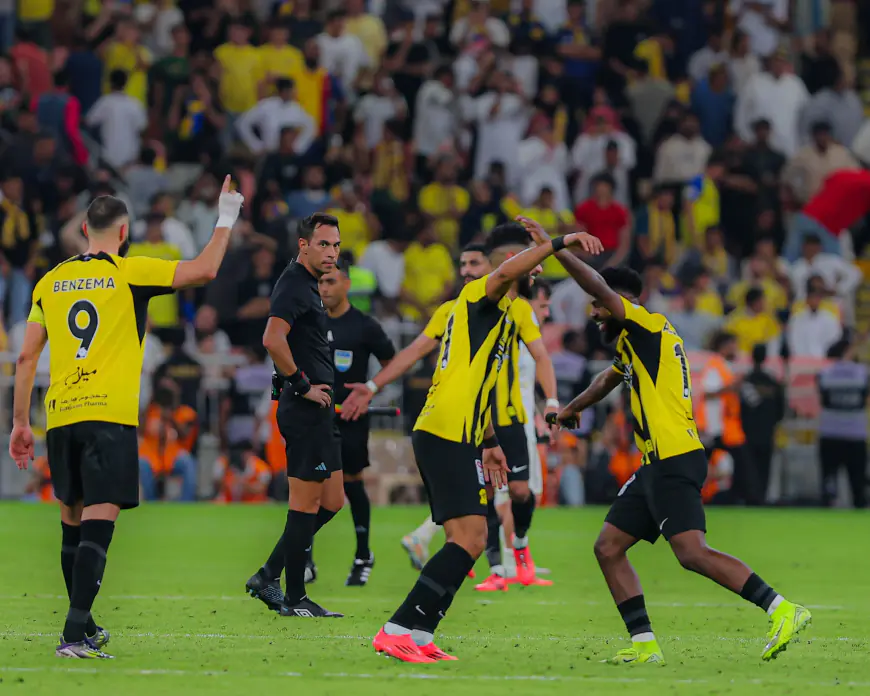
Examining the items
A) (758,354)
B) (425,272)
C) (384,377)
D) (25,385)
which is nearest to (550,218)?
(425,272)

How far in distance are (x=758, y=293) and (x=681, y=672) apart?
14540 mm

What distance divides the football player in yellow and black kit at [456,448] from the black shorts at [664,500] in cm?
80

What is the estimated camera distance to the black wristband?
Result: 33.9ft

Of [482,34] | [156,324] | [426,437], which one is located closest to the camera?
[426,437]

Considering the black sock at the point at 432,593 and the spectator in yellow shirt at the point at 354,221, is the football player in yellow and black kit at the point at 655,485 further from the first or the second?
the spectator in yellow shirt at the point at 354,221

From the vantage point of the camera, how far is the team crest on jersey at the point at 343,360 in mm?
12945

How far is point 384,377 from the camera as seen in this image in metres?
10.7

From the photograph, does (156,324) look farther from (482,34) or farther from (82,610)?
(82,610)

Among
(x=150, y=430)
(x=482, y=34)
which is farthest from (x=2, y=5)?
(x=150, y=430)

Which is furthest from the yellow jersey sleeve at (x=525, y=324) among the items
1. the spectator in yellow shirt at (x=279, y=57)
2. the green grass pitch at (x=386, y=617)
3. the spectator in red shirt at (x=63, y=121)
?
the spectator in yellow shirt at (x=279, y=57)

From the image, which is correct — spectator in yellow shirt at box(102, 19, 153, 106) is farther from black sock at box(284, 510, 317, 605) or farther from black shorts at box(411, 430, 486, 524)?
black shorts at box(411, 430, 486, 524)

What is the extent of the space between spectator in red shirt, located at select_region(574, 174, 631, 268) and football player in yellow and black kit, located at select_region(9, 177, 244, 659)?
15.3 meters

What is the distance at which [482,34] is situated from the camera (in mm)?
26172

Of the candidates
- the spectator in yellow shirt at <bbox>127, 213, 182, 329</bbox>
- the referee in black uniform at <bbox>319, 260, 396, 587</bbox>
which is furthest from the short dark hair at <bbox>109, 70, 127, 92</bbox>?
the referee in black uniform at <bbox>319, 260, 396, 587</bbox>
